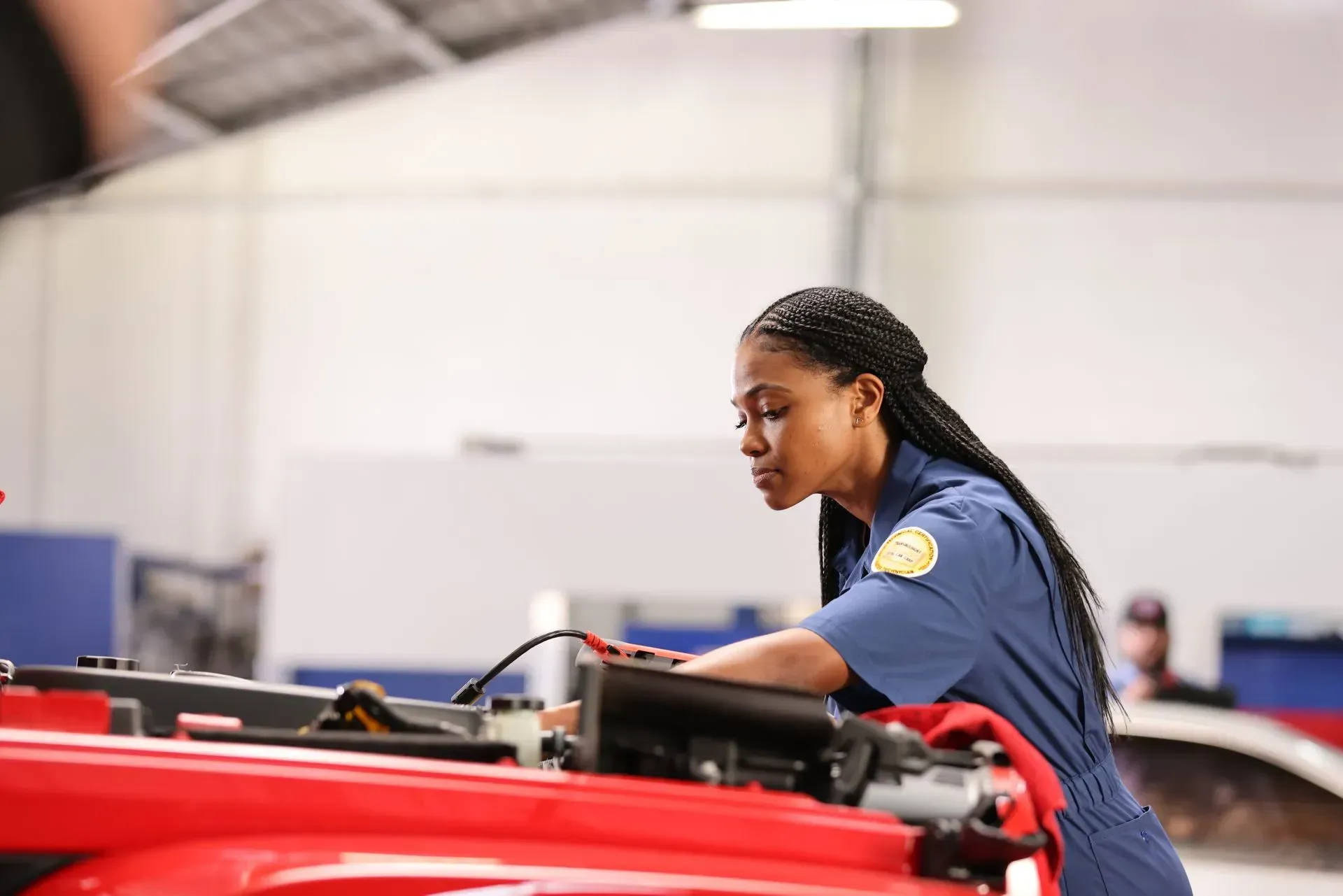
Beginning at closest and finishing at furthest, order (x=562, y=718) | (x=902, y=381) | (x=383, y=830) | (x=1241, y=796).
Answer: (x=383, y=830) → (x=562, y=718) → (x=902, y=381) → (x=1241, y=796)

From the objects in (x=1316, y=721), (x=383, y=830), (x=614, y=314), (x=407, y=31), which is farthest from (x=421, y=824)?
(x=614, y=314)

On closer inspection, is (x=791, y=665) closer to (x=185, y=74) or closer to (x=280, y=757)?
(x=280, y=757)

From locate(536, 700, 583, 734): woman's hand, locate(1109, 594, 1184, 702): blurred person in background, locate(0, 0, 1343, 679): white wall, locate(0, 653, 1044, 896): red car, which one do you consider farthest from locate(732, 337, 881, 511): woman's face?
locate(0, 0, 1343, 679): white wall

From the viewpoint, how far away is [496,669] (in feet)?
5.45

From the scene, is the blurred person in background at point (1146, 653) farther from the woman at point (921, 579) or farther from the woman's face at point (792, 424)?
the woman's face at point (792, 424)

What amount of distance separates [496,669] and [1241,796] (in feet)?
10.4

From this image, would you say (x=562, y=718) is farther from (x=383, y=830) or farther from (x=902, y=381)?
(x=902, y=381)

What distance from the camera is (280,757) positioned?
1076 millimetres

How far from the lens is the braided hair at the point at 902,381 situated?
1717 mm

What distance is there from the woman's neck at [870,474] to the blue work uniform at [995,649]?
82 millimetres

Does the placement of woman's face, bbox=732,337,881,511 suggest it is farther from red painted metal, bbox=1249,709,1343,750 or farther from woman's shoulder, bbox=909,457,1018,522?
red painted metal, bbox=1249,709,1343,750

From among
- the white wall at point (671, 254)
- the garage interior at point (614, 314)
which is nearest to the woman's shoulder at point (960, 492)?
the garage interior at point (614, 314)

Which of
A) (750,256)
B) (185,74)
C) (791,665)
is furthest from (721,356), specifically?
(791,665)

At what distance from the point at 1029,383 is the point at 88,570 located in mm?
5632
